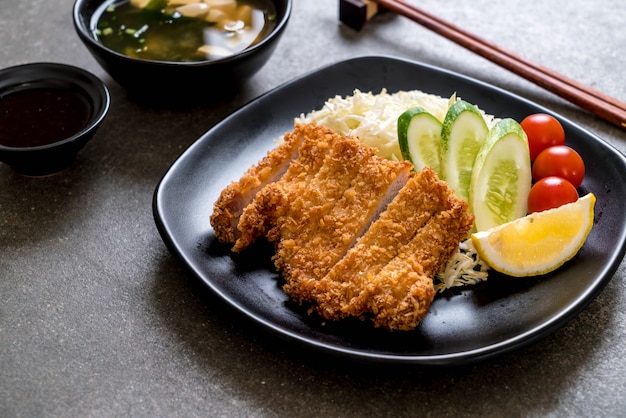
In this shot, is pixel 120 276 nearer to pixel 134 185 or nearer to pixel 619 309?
pixel 134 185

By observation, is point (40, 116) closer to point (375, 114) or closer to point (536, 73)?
point (375, 114)

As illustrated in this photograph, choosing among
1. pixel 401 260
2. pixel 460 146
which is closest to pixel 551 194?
pixel 460 146

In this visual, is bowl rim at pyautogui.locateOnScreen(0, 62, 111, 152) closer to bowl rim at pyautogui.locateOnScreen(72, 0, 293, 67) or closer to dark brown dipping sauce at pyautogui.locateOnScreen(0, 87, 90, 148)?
dark brown dipping sauce at pyautogui.locateOnScreen(0, 87, 90, 148)

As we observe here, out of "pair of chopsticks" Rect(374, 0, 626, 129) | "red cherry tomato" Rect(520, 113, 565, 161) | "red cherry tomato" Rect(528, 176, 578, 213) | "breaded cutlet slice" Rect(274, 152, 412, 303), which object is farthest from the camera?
"pair of chopsticks" Rect(374, 0, 626, 129)

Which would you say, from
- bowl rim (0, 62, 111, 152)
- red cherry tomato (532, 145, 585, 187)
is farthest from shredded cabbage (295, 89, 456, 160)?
bowl rim (0, 62, 111, 152)

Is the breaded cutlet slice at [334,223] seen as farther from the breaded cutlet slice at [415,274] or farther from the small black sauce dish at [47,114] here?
the small black sauce dish at [47,114]

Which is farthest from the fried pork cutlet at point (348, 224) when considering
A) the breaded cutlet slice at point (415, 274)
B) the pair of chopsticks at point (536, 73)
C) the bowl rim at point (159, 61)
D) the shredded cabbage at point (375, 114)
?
the pair of chopsticks at point (536, 73)
